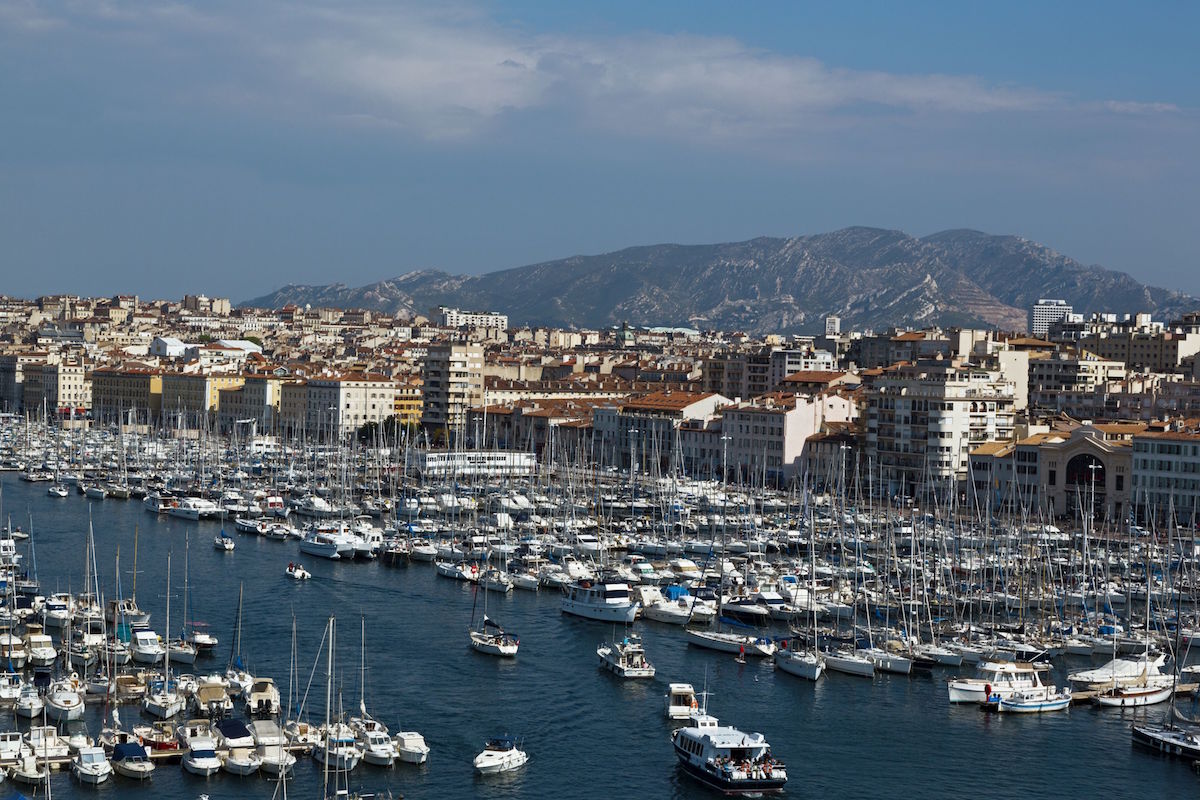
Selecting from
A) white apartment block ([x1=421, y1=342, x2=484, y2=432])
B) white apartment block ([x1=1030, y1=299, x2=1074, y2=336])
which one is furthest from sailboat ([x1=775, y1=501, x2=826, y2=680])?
white apartment block ([x1=1030, y1=299, x2=1074, y2=336])

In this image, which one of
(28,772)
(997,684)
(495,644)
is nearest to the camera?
(28,772)

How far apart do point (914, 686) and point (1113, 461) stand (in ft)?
73.6

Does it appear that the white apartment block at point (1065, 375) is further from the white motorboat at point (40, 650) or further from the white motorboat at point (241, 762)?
the white motorboat at point (241, 762)

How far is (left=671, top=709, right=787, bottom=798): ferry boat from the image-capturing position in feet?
65.1

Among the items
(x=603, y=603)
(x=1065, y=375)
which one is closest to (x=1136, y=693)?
(x=603, y=603)

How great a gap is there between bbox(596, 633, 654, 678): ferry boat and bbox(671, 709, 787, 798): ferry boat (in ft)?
16.1

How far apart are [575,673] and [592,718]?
2783mm

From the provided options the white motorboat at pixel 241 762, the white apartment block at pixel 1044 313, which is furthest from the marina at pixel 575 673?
the white apartment block at pixel 1044 313

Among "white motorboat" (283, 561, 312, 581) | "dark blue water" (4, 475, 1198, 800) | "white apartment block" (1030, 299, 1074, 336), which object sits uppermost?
"white apartment block" (1030, 299, 1074, 336)

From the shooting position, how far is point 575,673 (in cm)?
2591

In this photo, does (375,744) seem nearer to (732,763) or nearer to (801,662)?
(732,763)

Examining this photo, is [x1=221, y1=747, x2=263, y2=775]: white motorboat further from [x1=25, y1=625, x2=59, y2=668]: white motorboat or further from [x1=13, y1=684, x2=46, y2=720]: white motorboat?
[x1=25, y1=625, x2=59, y2=668]: white motorboat

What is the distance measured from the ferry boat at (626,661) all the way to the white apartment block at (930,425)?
2475 cm

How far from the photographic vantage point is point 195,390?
80.0 meters
